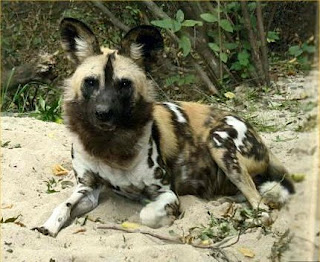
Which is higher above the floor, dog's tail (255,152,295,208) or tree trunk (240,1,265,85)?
tree trunk (240,1,265,85)

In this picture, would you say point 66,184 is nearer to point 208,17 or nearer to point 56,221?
point 56,221

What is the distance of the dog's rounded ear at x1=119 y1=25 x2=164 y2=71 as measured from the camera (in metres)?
2.95

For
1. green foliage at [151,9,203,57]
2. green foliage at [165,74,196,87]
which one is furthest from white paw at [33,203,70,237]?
green foliage at [165,74,196,87]

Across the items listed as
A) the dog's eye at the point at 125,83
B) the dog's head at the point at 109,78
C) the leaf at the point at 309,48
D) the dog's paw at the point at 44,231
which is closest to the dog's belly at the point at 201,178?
the dog's head at the point at 109,78

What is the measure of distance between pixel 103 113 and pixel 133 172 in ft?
1.23

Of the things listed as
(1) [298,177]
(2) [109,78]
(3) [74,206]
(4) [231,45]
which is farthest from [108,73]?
(4) [231,45]

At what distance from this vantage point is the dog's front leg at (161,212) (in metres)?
2.73

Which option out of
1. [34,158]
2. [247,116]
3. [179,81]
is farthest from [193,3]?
[34,158]

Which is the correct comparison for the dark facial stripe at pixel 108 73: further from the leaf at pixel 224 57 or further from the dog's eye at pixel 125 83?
the leaf at pixel 224 57

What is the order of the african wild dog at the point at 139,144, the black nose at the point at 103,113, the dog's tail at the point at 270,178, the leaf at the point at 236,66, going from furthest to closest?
the leaf at the point at 236,66 < the dog's tail at the point at 270,178 < the african wild dog at the point at 139,144 < the black nose at the point at 103,113

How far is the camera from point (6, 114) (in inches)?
193

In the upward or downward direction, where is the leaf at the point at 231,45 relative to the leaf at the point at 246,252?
upward

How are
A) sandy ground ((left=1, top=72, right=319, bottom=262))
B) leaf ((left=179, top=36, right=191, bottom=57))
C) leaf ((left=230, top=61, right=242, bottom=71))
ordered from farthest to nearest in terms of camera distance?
leaf ((left=230, top=61, right=242, bottom=71)) < leaf ((left=179, top=36, right=191, bottom=57)) < sandy ground ((left=1, top=72, right=319, bottom=262))

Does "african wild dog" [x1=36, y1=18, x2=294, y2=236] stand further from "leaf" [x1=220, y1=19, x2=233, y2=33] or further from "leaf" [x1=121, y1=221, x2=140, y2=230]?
"leaf" [x1=220, y1=19, x2=233, y2=33]
